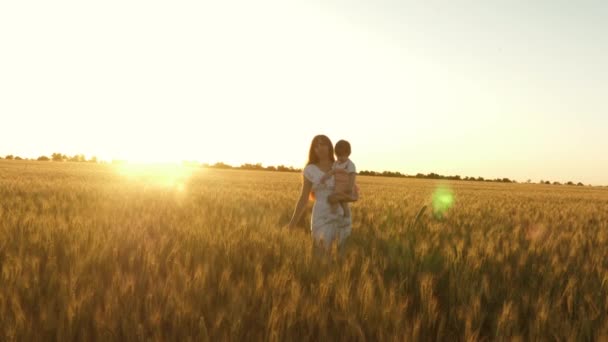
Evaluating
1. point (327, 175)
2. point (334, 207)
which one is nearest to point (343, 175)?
point (327, 175)

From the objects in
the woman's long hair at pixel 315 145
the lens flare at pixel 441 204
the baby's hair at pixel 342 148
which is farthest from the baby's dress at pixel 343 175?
the lens flare at pixel 441 204

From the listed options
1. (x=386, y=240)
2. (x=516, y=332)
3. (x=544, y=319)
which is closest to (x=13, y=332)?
(x=516, y=332)

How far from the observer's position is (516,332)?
196 cm

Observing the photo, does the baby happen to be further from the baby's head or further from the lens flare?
the lens flare

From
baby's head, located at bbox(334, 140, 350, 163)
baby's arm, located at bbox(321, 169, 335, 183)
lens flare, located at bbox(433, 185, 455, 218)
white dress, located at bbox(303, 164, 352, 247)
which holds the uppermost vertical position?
baby's head, located at bbox(334, 140, 350, 163)

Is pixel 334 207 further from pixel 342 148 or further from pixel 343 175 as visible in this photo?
pixel 342 148

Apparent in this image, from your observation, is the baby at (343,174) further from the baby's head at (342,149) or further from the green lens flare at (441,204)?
the green lens flare at (441,204)

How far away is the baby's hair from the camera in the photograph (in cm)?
461

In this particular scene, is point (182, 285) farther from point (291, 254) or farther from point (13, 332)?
point (291, 254)

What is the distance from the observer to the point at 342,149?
182 inches

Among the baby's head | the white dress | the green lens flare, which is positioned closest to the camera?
the baby's head

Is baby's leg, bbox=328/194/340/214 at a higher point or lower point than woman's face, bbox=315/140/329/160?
lower

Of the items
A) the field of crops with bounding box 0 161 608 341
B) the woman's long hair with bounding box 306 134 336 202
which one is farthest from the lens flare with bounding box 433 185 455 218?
the field of crops with bounding box 0 161 608 341

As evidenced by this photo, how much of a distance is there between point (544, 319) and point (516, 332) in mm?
146
